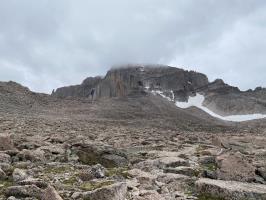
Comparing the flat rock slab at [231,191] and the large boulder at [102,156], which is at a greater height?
the large boulder at [102,156]

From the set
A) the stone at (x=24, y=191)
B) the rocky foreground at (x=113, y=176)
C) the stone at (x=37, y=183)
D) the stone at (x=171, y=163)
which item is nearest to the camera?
the stone at (x=24, y=191)

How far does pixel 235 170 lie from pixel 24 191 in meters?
8.72

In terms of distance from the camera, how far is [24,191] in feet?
45.3

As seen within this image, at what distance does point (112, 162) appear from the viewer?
24.4 m

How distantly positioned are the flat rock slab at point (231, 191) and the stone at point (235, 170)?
2235 mm

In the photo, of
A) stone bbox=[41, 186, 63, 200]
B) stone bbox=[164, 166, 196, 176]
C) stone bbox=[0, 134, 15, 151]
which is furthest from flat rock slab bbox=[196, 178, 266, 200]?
stone bbox=[0, 134, 15, 151]

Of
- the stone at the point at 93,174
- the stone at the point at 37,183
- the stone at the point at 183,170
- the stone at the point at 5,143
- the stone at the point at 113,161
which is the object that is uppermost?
the stone at the point at 5,143

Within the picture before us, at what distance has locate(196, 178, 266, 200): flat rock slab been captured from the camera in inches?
605

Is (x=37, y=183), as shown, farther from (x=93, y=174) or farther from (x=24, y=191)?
(x=93, y=174)

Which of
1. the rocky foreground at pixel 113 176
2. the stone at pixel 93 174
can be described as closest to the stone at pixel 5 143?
the rocky foreground at pixel 113 176

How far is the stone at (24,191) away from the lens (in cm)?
1370

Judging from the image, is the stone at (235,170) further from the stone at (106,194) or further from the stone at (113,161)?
the stone at (106,194)

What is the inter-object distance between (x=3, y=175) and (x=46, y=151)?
25.5ft

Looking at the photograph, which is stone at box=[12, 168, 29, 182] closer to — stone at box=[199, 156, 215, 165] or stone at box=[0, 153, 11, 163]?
stone at box=[0, 153, 11, 163]
